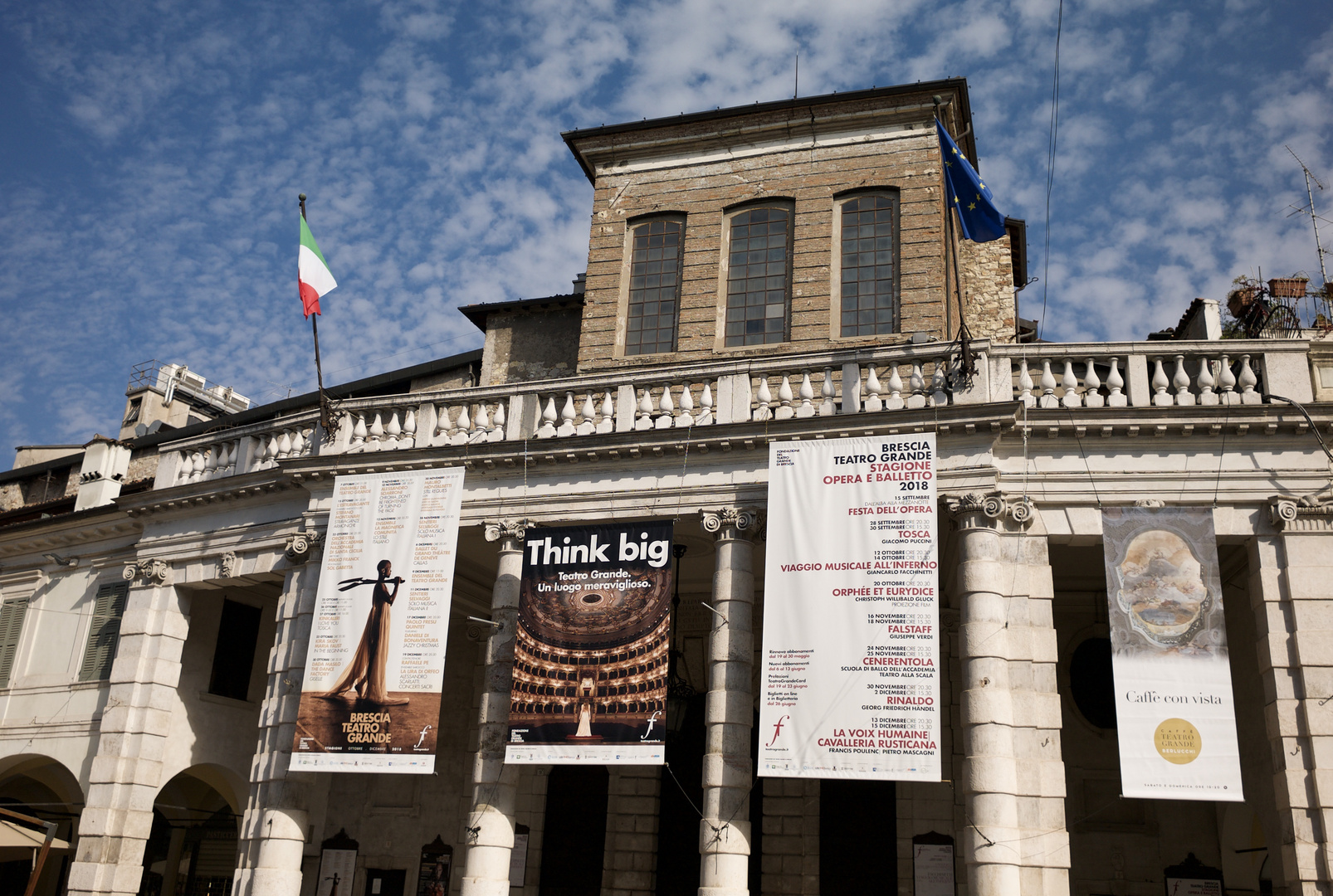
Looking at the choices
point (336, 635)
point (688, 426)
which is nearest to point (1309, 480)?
point (688, 426)

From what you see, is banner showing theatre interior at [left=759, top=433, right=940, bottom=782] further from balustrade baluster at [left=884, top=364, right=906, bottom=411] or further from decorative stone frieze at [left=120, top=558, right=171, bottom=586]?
decorative stone frieze at [left=120, top=558, right=171, bottom=586]

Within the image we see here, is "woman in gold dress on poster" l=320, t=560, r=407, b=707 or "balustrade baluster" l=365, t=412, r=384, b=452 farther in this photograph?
"balustrade baluster" l=365, t=412, r=384, b=452

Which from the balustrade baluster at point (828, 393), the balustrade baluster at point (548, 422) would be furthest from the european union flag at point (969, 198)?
the balustrade baluster at point (548, 422)

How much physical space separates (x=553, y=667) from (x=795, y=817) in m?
5.80

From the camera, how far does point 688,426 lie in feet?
54.4

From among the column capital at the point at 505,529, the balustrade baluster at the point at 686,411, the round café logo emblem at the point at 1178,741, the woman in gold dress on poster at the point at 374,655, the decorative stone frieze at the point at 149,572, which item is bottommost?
the round café logo emblem at the point at 1178,741

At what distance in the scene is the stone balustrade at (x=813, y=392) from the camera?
50.4ft

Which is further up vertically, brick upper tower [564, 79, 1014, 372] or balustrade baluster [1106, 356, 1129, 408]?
brick upper tower [564, 79, 1014, 372]

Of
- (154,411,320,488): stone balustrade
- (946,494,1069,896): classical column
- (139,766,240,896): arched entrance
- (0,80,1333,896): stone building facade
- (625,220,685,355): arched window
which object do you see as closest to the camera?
(946,494,1069,896): classical column

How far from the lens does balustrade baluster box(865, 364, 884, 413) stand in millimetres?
16094

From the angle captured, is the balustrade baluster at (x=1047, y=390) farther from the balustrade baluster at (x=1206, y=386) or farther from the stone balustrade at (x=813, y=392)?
the balustrade baluster at (x=1206, y=386)

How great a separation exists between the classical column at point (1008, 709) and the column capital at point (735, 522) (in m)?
2.78

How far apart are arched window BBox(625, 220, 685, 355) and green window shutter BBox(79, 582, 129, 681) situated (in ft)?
36.8

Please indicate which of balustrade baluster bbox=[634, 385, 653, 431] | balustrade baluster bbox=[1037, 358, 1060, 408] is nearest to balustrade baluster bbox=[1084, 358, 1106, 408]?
balustrade baluster bbox=[1037, 358, 1060, 408]
